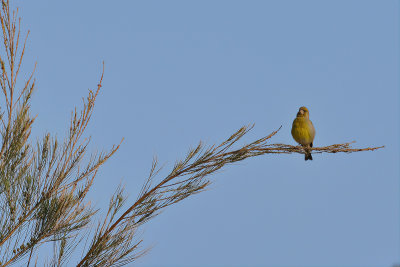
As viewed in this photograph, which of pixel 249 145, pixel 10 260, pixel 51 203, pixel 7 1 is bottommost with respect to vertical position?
pixel 10 260

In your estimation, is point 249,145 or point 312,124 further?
point 312,124

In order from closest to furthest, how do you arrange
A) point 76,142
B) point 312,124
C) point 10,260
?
point 10,260, point 76,142, point 312,124

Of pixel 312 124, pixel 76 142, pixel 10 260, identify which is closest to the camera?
pixel 10 260

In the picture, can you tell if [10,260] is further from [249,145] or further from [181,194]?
[249,145]

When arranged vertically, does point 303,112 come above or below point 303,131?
above

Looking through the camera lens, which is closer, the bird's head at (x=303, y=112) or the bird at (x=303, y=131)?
Result: the bird at (x=303, y=131)

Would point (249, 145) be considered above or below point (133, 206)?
above

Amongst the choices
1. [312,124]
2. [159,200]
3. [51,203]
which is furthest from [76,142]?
[312,124]

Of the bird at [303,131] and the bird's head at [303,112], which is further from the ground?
the bird's head at [303,112]

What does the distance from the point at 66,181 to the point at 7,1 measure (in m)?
1.22

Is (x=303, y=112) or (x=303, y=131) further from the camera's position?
(x=303, y=112)

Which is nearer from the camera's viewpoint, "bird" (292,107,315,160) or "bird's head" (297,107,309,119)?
"bird" (292,107,315,160)

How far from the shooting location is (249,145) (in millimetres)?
3240

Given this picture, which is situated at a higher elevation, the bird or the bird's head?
the bird's head
